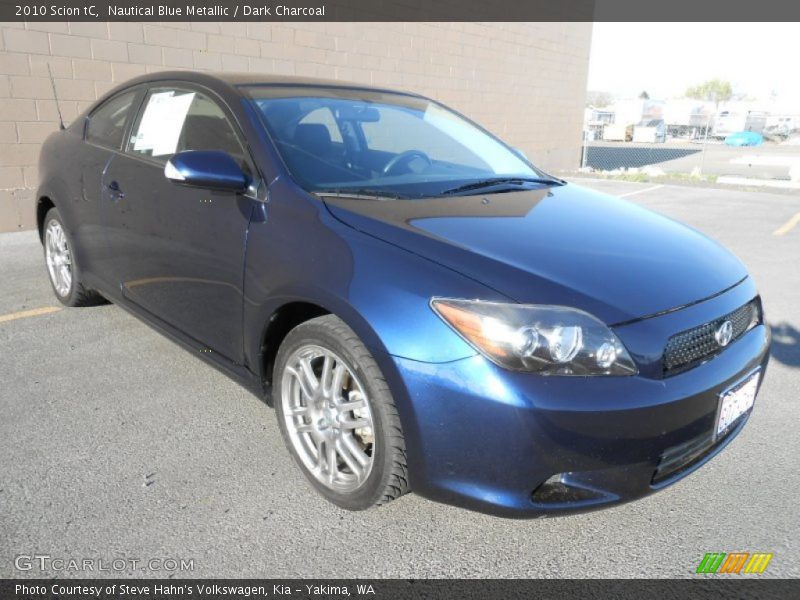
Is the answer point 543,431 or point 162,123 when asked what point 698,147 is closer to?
point 162,123

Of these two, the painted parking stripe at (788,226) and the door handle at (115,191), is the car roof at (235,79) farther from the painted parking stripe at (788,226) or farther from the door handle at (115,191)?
the painted parking stripe at (788,226)

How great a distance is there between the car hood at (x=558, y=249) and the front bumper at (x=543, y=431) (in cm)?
18

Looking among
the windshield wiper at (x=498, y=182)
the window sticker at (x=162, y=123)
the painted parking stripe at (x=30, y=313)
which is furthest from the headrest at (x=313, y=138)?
the painted parking stripe at (x=30, y=313)

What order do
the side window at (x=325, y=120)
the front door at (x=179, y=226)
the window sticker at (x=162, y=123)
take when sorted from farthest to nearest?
1. the window sticker at (x=162, y=123)
2. the side window at (x=325, y=120)
3. the front door at (x=179, y=226)

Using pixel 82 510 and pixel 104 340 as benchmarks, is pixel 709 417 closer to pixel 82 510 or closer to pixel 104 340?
pixel 82 510

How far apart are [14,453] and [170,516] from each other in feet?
2.91

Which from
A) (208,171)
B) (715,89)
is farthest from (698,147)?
(715,89)

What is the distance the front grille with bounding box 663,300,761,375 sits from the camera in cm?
196

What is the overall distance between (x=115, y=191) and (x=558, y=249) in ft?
7.90

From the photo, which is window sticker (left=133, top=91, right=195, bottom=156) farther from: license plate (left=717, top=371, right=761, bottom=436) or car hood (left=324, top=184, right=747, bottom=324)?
license plate (left=717, top=371, right=761, bottom=436)

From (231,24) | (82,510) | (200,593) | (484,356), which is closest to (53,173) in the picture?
(82,510)

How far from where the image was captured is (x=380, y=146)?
9.86 ft

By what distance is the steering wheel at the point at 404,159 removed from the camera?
2.82 m

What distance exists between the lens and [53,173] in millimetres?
4062
